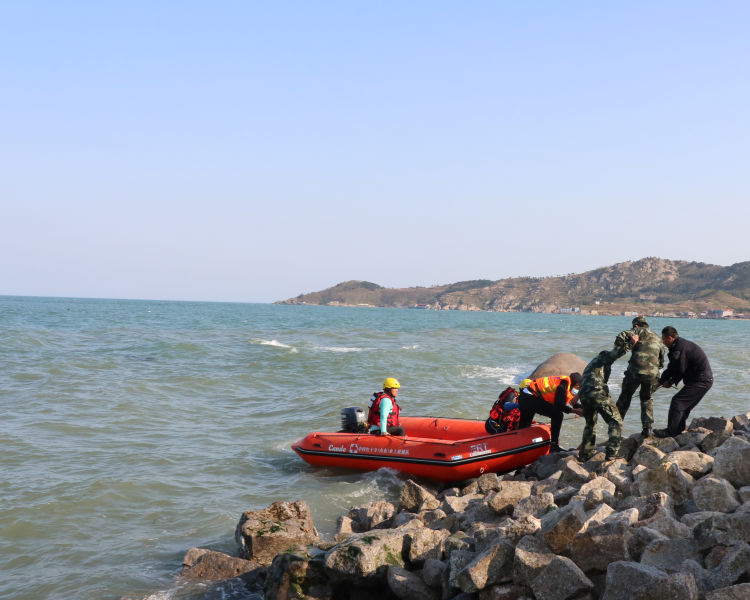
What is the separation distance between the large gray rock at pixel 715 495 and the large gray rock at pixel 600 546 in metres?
1.26

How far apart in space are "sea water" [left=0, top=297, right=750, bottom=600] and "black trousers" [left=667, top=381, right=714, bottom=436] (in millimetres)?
3675

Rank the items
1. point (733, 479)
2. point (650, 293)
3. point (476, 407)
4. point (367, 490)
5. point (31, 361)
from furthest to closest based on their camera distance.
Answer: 1. point (650, 293)
2. point (31, 361)
3. point (476, 407)
4. point (367, 490)
5. point (733, 479)

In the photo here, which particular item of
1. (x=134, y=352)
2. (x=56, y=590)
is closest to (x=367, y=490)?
(x=56, y=590)

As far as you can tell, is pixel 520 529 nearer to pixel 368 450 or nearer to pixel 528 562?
pixel 528 562

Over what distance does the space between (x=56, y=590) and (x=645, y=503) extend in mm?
5441

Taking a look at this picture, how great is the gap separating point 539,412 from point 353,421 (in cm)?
328

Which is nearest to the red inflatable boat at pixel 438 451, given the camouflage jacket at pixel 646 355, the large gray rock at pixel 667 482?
the camouflage jacket at pixel 646 355

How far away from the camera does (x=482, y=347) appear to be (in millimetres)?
36625

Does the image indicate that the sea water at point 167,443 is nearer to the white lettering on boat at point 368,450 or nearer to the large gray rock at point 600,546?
the white lettering on boat at point 368,450

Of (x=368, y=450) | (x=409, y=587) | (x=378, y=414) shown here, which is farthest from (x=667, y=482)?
(x=378, y=414)

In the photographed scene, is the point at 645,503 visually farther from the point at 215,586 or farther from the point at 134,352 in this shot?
the point at 134,352

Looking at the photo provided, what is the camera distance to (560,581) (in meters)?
4.63

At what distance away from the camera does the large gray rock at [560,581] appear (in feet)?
15.1

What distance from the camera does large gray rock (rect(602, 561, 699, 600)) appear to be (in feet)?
13.5
